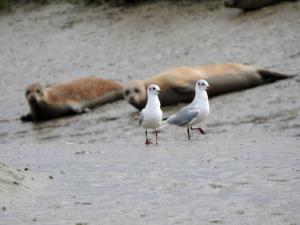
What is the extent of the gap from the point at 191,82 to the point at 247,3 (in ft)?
10.1

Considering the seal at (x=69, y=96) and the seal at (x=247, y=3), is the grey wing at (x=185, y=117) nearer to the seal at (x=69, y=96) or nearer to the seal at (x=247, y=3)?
the seal at (x=69, y=96)

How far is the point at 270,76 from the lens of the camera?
12195mm

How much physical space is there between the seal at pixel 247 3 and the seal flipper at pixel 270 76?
3.01m

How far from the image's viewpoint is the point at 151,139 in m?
9.84

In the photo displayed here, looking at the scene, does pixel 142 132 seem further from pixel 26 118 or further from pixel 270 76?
pixel 26 118

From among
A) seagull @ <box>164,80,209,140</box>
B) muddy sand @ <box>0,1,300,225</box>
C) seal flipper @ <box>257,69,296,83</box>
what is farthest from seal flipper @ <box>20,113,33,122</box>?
seagull @ <box>164,80,209,140</box>

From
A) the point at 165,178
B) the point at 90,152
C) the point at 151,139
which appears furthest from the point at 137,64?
the point at 165,178

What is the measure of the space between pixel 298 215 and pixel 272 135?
4.42m

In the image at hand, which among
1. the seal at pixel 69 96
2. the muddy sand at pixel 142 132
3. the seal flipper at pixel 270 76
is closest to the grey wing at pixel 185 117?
the muddy sand at pixel 142 132

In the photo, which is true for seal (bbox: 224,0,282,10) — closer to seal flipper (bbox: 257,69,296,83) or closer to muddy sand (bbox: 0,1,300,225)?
muddy sand (bbox: 0,1,300,225)

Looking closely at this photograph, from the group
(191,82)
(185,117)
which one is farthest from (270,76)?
(185,117)

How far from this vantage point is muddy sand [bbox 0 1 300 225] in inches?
208

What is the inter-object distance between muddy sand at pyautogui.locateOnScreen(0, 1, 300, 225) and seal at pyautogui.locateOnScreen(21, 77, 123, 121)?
0.23m

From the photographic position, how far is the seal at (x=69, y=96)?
13367 mm
